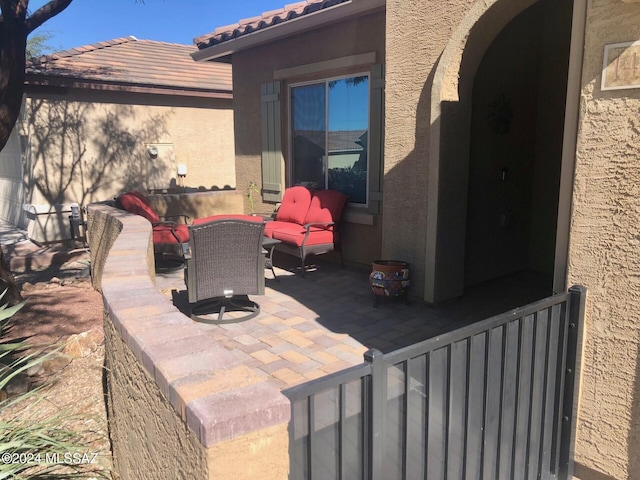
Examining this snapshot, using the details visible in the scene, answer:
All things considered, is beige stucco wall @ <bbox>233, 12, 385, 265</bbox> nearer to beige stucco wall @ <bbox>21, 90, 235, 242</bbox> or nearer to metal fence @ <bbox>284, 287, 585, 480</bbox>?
beige stucco wall @ <bbox>21, 90, 235, 242</bbox>

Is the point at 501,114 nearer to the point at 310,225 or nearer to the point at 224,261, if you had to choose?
the point at 310,225

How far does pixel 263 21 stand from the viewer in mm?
7062

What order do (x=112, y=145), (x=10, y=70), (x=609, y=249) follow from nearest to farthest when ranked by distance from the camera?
(x=609, y=249)
(x=10, y=70)
(x=112, y=145)

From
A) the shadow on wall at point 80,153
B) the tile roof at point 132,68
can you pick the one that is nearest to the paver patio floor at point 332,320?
the shadow on wall at point 80,153

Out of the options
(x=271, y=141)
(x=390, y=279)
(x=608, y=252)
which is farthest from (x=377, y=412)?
(x=271, y=141)

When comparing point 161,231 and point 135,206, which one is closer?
point 161,231

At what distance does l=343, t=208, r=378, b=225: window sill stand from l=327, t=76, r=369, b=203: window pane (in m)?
0.20

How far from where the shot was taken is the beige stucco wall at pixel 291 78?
6.39 m

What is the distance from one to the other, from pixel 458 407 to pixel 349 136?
526 cm

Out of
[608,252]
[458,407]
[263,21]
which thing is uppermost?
[263,21]

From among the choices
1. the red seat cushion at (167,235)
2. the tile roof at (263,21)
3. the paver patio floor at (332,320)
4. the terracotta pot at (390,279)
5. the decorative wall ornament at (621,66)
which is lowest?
the paver patio floor at (332,320)

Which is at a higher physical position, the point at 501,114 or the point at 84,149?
the point at 501,114

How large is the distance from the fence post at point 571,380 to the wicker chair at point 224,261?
9.69 feet

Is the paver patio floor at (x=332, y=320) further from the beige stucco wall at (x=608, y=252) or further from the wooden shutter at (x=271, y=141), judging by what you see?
the wooden shutter at (x=271, y=141)
